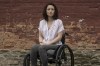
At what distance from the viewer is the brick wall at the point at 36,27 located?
411 inches

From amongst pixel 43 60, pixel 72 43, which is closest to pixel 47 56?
pixel 43 60

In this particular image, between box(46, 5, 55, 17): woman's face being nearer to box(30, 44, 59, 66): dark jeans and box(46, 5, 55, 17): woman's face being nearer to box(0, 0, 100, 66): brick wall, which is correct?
box(30, 44, 59, 66): dark jeans

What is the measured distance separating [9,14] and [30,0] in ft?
2.00

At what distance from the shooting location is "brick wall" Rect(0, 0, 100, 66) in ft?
34.3

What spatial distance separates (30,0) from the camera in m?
10.7

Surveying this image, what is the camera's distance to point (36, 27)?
10609 mm

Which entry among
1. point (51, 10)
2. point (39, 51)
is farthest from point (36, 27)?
point (39, 51)

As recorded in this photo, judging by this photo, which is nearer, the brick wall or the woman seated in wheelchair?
the woman seated in wheelchair

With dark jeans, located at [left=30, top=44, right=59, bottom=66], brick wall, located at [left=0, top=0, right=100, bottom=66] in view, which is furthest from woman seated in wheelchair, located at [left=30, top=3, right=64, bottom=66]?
brick wall, located at [left=0, top=0, right=100, bottom=66]

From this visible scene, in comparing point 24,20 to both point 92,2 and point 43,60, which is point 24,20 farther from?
point 43,60

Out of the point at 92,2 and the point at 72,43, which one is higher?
the point at 92,2

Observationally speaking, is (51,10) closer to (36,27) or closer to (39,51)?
(39,51)

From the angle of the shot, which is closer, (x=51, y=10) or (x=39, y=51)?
(x=39, y=51)

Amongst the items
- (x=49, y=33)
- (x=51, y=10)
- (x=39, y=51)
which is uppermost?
(x=51, y=10)
